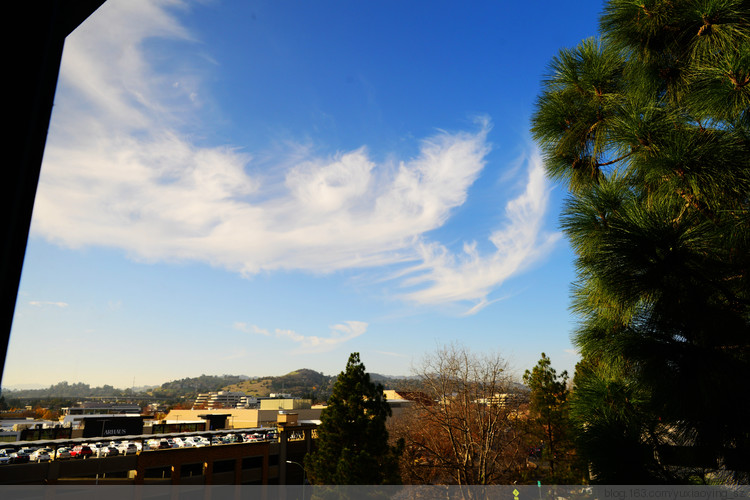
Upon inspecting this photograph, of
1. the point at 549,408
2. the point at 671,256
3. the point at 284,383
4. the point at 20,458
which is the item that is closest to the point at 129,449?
the point at 20,458

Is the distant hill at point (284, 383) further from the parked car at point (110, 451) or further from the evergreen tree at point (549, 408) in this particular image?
the evergreen tree at point (549, 408)

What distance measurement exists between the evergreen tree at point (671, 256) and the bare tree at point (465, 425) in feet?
57.4

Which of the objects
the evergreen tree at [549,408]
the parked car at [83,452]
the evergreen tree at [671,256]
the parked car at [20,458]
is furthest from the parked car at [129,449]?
the evergreen tree at [671,256]

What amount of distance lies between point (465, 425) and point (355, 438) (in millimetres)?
5252

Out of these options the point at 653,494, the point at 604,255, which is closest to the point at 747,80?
the point at 604,255

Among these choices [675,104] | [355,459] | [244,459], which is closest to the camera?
[675,104]

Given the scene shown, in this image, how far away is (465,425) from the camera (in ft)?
68.9

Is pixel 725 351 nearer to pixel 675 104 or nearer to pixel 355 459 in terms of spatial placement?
pixel 675 104

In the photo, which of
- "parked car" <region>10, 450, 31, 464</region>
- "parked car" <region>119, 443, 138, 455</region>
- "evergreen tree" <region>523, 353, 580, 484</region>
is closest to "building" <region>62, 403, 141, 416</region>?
"parked car" <region>10, 450, 31, 464</region>

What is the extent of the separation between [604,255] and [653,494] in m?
2.08

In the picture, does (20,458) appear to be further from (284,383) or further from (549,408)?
(284,383)

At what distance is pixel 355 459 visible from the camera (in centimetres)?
2036

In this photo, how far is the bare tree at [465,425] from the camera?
21141 mm

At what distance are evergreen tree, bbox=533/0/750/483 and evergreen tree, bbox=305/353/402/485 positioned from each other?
17.3 meters
